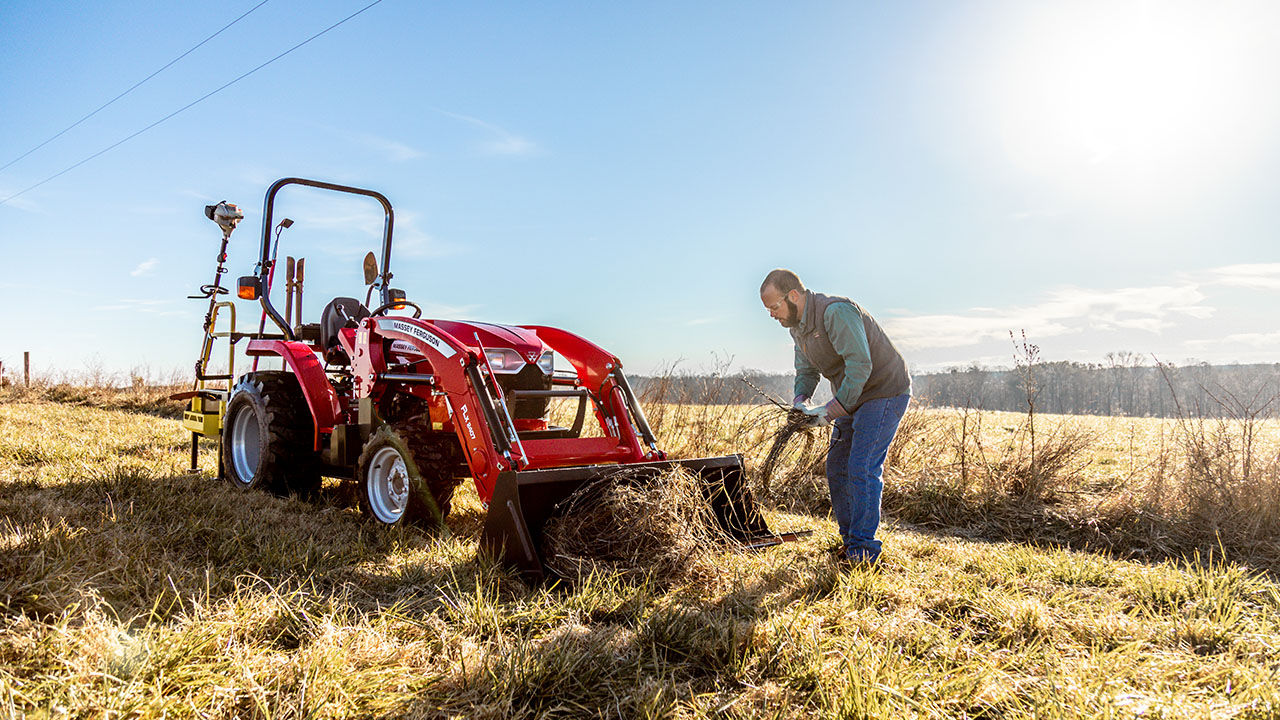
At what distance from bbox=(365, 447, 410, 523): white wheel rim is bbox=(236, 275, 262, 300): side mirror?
212cm

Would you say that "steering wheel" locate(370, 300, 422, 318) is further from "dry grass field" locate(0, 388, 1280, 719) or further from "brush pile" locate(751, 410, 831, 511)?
"brush pile" locate(751, 410, 831, 511)

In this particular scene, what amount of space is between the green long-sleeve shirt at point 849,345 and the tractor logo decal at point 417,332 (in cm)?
213

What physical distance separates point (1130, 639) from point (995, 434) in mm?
7132

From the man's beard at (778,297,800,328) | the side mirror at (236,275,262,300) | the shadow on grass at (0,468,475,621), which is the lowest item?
the shadow on grass at (0,468,475,621)

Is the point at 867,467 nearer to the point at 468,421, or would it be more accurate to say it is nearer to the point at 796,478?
the point at 468,421

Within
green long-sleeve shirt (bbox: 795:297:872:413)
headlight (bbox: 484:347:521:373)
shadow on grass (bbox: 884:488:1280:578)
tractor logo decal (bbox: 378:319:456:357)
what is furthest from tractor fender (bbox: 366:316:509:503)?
shadow on grass (bbox: 884:488:1280:578)

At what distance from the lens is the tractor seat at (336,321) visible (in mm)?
6062

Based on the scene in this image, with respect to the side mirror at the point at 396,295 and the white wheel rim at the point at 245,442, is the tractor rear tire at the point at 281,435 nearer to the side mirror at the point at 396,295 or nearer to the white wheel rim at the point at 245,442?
the white wheel rim at the point at 245,442

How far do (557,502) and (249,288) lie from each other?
3.59 m

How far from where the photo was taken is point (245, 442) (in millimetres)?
6625

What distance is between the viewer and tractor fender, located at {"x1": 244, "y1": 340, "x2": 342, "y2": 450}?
18.7 ft

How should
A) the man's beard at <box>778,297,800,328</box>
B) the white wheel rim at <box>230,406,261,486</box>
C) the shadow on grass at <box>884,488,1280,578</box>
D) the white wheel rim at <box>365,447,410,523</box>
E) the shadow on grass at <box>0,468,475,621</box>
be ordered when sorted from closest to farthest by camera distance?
1. the shadow on grass at <box>0,468,475,621</box>
2. the man's beard at <box>778,297,800,328</box>
3. the white wheel rim at <box>365,447,410,523</box>
4. the shadow on grass at <box>884,488,1280,578</box>
5. the white wheel rim at <box>230,406,261,486</box>

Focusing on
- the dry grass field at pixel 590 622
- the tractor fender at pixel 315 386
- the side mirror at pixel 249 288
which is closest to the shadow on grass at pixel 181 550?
the dry grass field at pixel 590 622

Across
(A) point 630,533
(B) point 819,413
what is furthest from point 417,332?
(B) point 819,413
